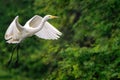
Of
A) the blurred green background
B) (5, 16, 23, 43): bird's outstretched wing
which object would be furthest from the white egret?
the blurred green background

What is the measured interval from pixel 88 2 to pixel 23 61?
30.7 feet

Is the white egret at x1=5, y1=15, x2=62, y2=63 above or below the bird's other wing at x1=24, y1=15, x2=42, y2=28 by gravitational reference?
below

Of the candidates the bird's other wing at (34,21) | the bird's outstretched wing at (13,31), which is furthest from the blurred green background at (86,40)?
the bird's outstretched wing at (13,31)

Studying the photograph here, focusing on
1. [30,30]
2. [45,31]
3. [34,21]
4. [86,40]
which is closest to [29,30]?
[30,30]

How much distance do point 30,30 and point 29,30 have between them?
0.07ft

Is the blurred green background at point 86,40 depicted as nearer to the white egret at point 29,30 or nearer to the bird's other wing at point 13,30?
the white egret at point 29,30

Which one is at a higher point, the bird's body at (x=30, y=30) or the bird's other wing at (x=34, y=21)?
the bird's other wing at (x=34, y=21)

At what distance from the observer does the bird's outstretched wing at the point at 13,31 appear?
12711 millimetres

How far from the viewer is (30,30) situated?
13.1m

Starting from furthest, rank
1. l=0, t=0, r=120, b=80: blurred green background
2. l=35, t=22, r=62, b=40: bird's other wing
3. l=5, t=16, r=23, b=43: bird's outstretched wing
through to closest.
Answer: l=0, t=0, r=120, b=80: blurred green background, l=35, t=22, r=62, b=40: bird's other wing, l=5, t=16, r=23, b=43: bird's outstretched wing

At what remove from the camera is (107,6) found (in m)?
15.0

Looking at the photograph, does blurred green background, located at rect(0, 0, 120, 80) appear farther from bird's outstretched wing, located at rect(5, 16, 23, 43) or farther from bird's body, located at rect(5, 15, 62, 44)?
bird's outstretched wing, located at rect(5, 16, 23, 43)

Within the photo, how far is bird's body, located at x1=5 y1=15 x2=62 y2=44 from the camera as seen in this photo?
12773mm

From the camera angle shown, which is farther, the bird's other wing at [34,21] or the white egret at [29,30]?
the bird's other wing at [34,21]
